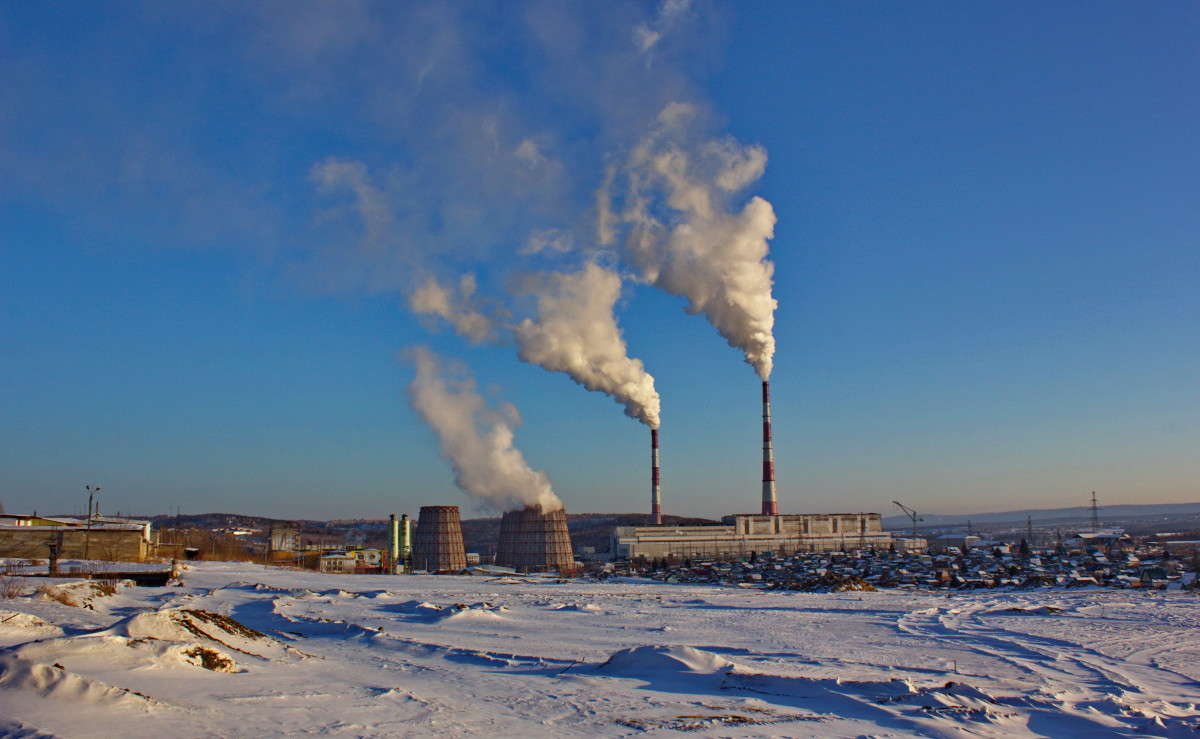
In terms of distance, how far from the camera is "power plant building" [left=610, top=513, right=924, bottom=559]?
78062mm

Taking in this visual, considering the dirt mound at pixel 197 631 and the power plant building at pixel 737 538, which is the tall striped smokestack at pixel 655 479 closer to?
the power plant building at pixel 737 538

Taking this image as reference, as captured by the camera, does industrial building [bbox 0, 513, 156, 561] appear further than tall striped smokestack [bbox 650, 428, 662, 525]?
No

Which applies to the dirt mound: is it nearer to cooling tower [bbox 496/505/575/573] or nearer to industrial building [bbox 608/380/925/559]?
cooling tower [bbox 496/505/575/573]

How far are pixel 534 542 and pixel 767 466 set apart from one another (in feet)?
73.3

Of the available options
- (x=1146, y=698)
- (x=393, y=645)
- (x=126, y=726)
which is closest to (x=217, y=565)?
(x=393, y=645)

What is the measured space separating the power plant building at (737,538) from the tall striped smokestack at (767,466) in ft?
7.38

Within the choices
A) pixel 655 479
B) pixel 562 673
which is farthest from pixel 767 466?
pixel 562 673

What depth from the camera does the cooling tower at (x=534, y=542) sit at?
5672cm

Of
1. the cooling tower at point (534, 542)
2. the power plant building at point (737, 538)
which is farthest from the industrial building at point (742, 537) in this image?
the cooling tower at point (534, 542)

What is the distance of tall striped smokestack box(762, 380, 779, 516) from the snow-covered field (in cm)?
4523

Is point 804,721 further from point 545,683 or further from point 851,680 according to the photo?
point 545,683

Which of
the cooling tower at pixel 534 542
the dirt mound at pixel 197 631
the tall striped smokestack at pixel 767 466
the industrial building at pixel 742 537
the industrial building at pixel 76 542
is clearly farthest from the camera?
the industrial building at pixel 742 537

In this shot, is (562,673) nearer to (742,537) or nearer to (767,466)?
(767,466)

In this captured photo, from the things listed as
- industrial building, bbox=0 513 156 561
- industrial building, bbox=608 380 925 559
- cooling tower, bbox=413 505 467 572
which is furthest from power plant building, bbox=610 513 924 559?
industrial building, bbox=0 513 156 561
